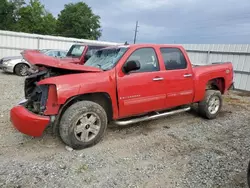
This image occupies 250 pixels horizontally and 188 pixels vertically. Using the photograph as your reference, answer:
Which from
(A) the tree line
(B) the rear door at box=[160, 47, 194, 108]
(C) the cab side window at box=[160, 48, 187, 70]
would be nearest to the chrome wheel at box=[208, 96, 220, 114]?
(B) the rear door at box=[160, 47, 194, 108]

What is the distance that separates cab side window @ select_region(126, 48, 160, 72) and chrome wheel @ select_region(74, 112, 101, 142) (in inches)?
50.7

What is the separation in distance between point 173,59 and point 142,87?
3.85 ft

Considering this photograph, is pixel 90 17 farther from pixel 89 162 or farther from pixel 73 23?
pixel 89 162

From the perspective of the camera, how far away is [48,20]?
39.8m

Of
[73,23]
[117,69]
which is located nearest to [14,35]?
[117,69]

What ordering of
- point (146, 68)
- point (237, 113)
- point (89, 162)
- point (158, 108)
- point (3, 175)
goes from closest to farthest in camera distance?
point (3, 175)
point (89, 162)
point (146, 68)
point (158, 108)
point (237, 113)

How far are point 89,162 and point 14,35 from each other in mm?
15085

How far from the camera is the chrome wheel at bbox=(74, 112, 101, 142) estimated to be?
347 cm

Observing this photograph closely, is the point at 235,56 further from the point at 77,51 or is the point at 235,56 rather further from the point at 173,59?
the point at 77,51

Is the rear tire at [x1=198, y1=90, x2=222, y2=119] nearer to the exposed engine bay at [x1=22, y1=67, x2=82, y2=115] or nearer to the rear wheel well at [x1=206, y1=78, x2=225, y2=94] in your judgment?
the rear wheel well at [x1=206, y1=78, x2=225, y2=94]

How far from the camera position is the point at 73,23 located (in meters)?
42.7

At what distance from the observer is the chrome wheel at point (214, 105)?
5406mm

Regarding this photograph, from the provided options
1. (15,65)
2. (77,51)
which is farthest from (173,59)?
(15,65)

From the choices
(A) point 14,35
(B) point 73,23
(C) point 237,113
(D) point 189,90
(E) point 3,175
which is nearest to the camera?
(E) point 3,175
